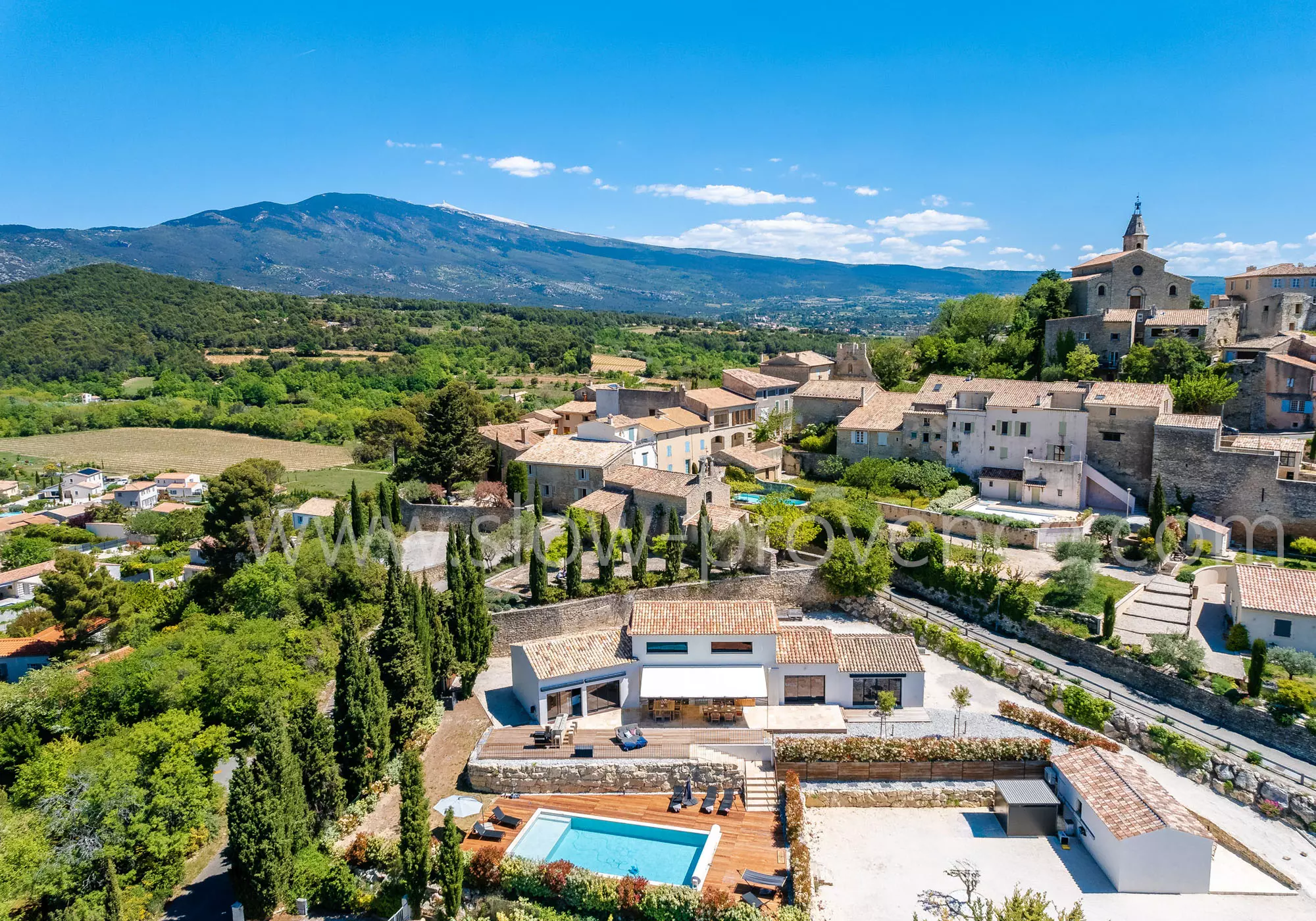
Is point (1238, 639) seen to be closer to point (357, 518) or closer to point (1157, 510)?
point (1157, 510)

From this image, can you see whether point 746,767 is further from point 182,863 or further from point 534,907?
point 182,863

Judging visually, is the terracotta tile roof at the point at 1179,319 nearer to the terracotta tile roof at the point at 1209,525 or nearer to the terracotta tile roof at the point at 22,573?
the terracotta tile roof at the point at 1209,525

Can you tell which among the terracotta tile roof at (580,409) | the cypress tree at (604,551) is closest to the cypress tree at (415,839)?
the cypress tree at (604,551)

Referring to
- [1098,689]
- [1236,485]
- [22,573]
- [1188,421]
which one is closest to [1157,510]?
[1236,485]

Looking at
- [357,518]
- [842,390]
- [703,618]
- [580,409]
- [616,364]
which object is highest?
[842,390]

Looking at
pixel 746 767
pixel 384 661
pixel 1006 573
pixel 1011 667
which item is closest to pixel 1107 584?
pixel 1006 573
